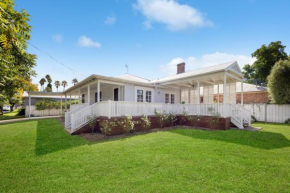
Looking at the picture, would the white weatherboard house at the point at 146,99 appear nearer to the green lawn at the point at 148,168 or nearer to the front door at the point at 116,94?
the front door at the point at 116,94

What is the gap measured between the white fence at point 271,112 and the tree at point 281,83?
612 millimetres

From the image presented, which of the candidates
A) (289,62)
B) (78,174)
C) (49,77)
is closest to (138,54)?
(78,174)

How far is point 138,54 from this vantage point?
50.5ft

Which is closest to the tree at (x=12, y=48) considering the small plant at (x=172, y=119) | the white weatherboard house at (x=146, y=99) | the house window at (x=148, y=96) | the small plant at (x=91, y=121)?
the white weatherboard house at (x=146, y=99)

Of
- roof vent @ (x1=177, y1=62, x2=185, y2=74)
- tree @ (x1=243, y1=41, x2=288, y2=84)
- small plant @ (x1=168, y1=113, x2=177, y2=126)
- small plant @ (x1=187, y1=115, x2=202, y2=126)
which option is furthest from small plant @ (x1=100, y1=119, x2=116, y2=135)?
tree @ (x1=243, y1=41, x2=288, y2=84)

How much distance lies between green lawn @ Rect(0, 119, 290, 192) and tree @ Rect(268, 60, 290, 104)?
10.8 m

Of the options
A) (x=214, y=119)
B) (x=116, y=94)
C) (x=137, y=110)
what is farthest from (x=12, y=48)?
(x=214, y=119)

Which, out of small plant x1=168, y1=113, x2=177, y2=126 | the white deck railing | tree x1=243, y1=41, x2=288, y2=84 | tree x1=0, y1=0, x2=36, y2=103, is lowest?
small plant x1=168, y1=113, x2=177, y2=126

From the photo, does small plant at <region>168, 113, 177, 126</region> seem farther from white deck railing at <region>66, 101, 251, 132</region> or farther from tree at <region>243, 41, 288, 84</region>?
tree at <region>243, 41, 288, 84</region>

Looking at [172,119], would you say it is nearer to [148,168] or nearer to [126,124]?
[126,124]

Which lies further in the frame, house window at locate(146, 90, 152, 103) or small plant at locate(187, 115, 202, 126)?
house window at locate(146, 90, 152, 103)

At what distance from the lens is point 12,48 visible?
7.67 metres

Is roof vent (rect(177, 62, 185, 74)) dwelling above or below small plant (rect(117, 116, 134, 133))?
above

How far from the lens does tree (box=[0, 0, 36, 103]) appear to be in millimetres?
2722
